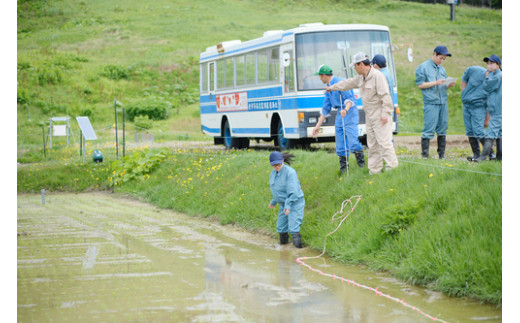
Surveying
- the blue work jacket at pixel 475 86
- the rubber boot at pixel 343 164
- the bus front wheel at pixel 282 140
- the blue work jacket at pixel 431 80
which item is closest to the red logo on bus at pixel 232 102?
the bus front wheel at pixel 282 140

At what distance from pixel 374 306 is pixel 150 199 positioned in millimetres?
10531

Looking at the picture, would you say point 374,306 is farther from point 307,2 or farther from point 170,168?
point 307,2

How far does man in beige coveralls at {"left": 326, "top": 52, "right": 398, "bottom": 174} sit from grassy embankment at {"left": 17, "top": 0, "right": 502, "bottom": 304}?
0.36 metres

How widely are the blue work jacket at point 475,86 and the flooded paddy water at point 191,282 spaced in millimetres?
4544

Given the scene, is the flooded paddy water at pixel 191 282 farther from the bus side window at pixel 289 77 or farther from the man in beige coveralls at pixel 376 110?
the bus side window at pixel 289 77

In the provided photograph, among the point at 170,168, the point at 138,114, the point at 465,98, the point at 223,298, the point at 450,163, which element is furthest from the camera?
the point at 138,114

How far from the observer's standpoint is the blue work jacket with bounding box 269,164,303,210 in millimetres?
10234

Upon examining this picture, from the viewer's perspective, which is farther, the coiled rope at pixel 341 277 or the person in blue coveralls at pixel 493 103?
the person in blue coveralls at pixel 493 103

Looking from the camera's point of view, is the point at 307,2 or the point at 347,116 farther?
the point at 307,2

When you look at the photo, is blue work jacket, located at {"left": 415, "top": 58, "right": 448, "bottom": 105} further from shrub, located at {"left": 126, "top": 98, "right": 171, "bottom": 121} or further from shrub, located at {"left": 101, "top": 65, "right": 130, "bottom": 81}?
shrub, located at {"left": 101, "top": 65, "right": 130, "bottom": 81}

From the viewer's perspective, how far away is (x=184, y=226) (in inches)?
511

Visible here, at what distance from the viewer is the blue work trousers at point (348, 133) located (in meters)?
11.3


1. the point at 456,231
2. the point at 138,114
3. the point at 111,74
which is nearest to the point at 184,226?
the point at 456,231

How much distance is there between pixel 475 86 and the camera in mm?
12375
